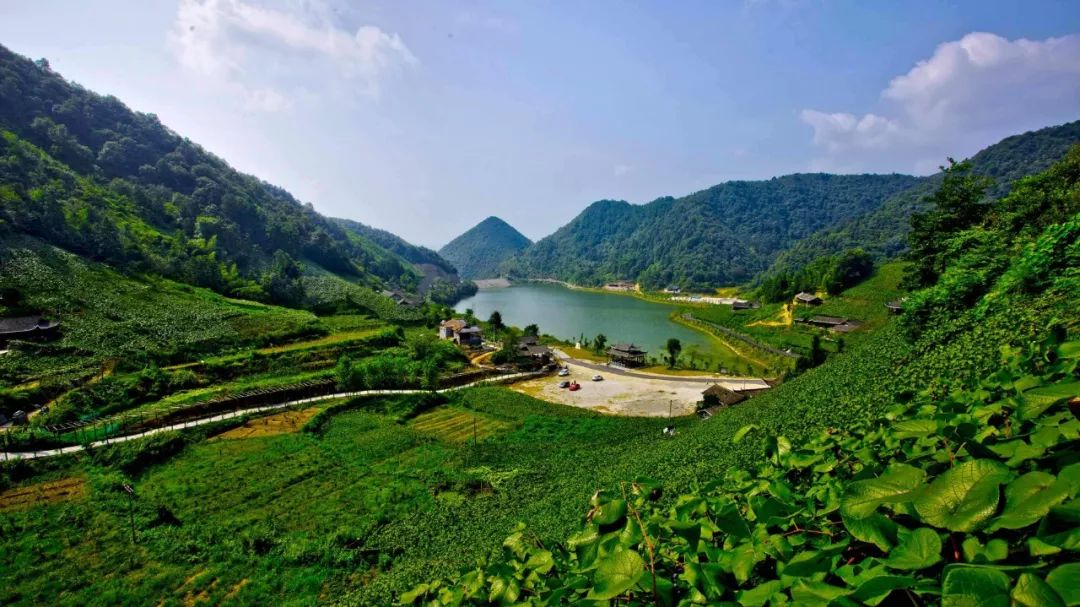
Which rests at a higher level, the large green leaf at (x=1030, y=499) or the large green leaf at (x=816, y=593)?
the large green leaf at (x=1030, y=499)

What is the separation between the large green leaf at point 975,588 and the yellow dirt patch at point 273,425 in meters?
29.3

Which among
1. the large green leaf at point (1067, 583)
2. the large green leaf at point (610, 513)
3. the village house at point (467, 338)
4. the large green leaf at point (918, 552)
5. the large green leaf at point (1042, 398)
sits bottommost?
the village house at point (467, 338)

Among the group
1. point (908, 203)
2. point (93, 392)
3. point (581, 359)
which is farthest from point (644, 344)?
point (908, 203)

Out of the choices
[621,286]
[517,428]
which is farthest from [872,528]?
[621,286]

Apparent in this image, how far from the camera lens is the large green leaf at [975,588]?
0.60 m

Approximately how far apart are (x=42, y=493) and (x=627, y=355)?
4004cm

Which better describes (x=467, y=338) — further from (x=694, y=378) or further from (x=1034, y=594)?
(x=1034, y=594)

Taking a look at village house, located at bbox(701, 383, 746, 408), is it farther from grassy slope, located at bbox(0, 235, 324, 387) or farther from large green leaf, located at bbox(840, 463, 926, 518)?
grassy slope, located at bbox(0, 235, 324, 387)

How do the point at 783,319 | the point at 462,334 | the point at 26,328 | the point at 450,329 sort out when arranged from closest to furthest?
the point at 26,328 < the point at 462,334 < the point at 450,329 < the point at 783,319

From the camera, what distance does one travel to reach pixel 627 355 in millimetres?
46094

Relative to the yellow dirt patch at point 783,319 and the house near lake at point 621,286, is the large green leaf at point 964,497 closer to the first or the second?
the yellow dirt patch at point 783,319

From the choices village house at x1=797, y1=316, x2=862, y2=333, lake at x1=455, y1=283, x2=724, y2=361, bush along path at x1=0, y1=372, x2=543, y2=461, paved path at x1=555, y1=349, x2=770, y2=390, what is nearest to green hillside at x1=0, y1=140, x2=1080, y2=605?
bush along path at x1=0, y1=372, x2=543, y2=461

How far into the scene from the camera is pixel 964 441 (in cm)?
138

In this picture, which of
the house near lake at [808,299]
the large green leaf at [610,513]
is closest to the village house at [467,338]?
the house near lake at [808,299]
